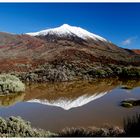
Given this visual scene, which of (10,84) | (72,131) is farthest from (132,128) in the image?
(10,84)

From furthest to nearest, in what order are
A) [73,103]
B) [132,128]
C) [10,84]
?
[10,84] < [73,103] < [132,128]

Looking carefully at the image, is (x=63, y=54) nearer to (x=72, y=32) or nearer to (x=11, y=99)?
(x=72, y=32)

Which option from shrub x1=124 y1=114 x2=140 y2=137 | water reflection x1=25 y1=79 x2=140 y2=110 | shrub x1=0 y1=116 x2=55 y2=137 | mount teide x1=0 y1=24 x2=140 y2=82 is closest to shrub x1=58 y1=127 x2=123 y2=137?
shrub x1=124 y1=114 x2=140 y2=137

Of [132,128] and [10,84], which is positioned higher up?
[10,84]

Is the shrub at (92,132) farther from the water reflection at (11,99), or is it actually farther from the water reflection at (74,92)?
the water reflection at (11,99)

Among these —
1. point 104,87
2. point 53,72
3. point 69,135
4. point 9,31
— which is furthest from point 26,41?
point 69,135

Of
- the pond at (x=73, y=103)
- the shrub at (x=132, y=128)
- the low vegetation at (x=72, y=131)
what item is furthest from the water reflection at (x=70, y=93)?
the shrub at (x=132, y=128)
